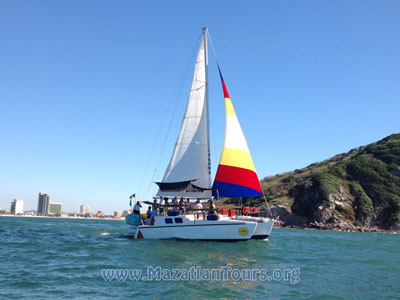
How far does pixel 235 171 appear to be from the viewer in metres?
23.2

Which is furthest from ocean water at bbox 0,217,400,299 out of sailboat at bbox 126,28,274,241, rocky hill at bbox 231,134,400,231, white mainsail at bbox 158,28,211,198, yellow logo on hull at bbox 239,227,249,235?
rocky hill at bbox 231,134,400,231

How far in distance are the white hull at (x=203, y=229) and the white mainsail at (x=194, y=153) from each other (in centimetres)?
282

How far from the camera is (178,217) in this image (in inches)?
872

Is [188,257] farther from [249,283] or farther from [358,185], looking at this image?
[358,185]

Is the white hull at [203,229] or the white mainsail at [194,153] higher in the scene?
the white mainsail at [194,153]

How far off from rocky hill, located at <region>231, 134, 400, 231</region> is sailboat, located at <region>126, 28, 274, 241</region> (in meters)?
51.2

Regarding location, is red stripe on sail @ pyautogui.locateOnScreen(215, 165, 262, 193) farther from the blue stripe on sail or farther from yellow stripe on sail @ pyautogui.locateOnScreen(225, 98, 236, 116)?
yellow stripe on sail @ pyautogui.locateOnScreen(225, 98, 236, 116)

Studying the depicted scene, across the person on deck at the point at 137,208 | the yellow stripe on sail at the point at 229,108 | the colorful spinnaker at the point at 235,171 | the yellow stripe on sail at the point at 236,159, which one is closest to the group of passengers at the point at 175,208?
the person on deck at the point at 137,208

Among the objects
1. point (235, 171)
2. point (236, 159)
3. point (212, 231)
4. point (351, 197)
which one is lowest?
point (212, 231)

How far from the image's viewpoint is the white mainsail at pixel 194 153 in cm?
2462

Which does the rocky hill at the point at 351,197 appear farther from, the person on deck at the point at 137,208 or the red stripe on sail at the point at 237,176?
the person on deck at the point at 137,208

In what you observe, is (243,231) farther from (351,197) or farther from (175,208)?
(351,197)

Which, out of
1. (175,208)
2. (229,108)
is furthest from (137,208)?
(229,108)

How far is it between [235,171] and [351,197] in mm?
63194
